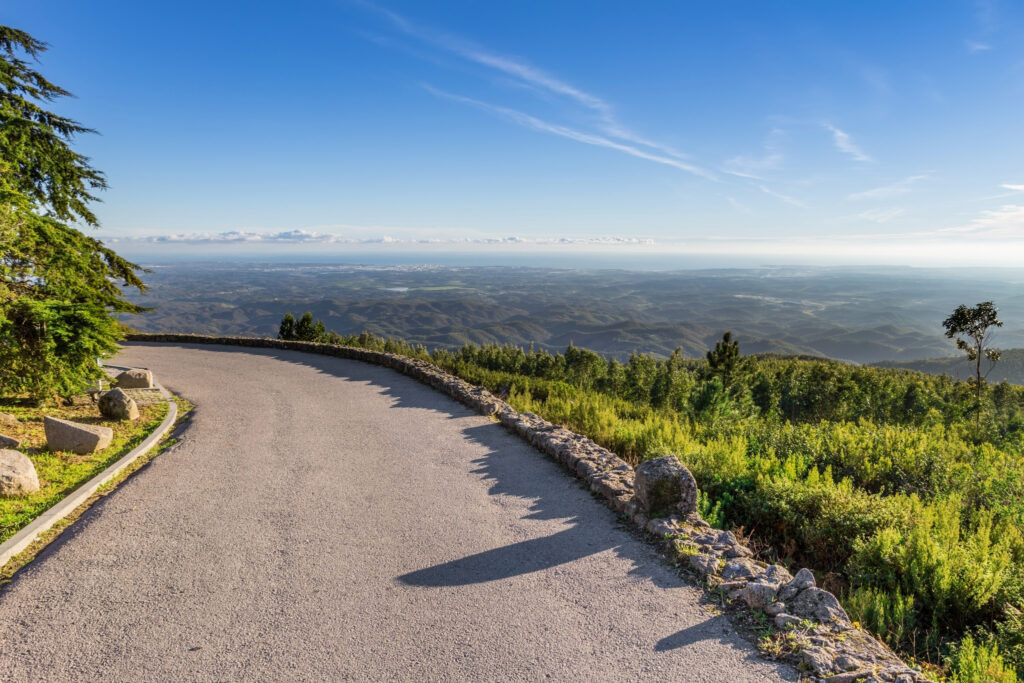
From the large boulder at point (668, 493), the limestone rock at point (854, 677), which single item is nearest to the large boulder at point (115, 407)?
the large boulder at point (668, 493)

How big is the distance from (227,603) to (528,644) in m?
3.01

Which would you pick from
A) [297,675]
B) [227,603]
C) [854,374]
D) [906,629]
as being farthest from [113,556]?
[854,374]

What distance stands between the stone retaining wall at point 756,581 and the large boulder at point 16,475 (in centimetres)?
808

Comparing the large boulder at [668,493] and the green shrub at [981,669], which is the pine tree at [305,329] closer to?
the large boulder at [668,493]

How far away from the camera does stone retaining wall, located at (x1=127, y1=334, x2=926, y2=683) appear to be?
3.69m

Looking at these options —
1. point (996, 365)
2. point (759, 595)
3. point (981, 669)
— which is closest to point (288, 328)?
point (759, 595)

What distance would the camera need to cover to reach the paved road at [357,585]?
12.8 feet

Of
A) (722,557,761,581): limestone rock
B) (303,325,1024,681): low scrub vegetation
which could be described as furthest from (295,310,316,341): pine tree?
(722,557,761,581): limestone rock

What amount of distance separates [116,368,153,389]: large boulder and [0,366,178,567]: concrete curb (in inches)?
238

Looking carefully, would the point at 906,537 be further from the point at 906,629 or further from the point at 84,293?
the point at 84,293

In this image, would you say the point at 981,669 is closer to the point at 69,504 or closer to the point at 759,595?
the point at 759,595

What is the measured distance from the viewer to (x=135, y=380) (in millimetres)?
15094

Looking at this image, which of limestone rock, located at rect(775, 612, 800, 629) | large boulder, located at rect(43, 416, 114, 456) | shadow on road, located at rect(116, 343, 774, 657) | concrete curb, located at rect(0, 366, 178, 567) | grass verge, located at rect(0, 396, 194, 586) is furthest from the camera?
large boulder, located at rect(43, 416, 114, 456)

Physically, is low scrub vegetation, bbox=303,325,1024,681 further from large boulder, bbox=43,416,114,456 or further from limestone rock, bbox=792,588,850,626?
large boulder, bbox=43,416,114,456
